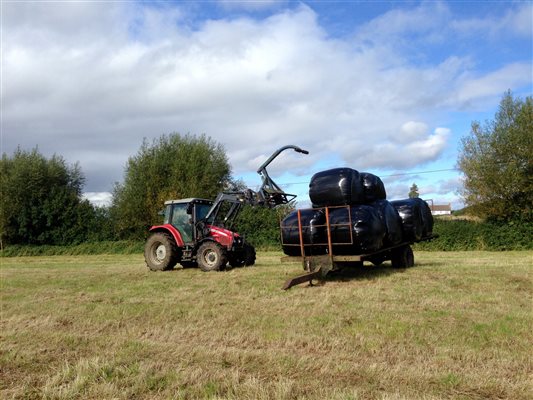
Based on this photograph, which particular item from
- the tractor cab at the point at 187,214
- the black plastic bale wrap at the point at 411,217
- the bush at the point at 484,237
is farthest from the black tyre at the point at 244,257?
the bush at the point at 484,237

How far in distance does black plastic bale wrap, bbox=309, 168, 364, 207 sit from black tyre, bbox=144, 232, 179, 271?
5231 mm

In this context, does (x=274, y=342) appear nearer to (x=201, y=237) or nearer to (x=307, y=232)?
(x=307, y=232)

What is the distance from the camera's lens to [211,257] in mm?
13602

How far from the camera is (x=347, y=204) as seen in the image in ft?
34.6

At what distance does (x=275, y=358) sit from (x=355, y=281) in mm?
5888

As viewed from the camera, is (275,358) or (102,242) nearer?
(275,358)

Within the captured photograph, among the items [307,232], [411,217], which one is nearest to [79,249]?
[307,232]

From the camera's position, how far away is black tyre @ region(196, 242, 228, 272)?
13258 mm

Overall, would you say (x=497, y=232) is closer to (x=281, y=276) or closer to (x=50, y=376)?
(x=281, y=276)

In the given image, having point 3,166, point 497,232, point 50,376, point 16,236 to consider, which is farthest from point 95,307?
point 3,166

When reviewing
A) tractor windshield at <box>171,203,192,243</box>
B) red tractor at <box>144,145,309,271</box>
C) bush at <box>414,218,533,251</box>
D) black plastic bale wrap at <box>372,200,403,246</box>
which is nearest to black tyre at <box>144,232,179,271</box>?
red tractor at <box>144,145,309,271</box>

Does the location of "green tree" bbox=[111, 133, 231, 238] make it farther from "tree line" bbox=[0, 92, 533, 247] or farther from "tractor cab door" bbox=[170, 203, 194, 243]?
"tractor cab door" bbox=[170, 203, 194, 243]

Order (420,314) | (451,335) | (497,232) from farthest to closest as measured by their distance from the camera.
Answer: (497,232)
(420,314)
(451,335)

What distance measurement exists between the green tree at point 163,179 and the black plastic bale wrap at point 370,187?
22.9m
